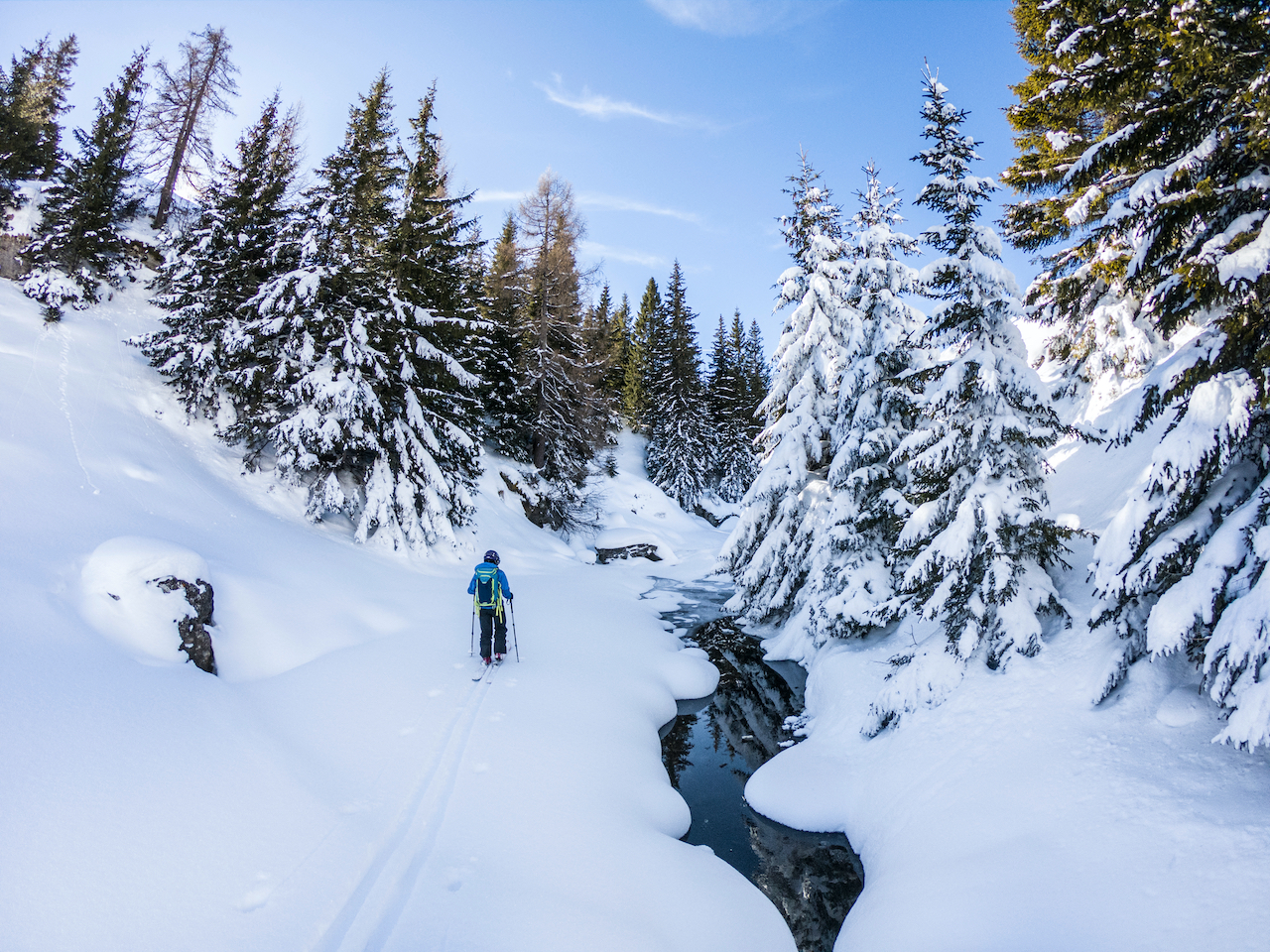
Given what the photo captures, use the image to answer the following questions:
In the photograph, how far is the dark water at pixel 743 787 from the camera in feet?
22.0

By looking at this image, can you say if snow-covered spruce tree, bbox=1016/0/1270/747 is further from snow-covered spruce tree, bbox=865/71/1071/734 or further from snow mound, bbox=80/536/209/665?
snow mound, bbox=80/536/209/665

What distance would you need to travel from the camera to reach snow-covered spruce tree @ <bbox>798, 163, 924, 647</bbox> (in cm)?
1248

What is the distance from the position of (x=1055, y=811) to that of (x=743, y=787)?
190 inches

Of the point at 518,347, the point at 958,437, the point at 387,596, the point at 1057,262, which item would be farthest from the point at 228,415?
the point at 1057,262

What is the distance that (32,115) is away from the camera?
89.1 feet

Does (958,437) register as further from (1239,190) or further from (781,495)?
(781,495)

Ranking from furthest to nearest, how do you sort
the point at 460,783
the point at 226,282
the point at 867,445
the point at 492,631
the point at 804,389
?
the point at 226,282 → the point at 804,389 → the point at 867,445 → the point at 492,631 → the point at 460,783

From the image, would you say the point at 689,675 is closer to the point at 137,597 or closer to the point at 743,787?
the point at 743,787

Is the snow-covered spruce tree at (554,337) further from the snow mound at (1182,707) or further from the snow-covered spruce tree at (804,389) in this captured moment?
the snow mound at (1182,707)

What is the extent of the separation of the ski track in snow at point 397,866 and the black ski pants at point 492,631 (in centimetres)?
289

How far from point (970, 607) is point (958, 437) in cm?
268

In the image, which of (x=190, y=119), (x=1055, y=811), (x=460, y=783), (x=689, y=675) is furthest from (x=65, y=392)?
(x=190, y=119)

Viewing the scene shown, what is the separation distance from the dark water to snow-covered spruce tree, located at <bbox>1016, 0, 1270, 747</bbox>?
4.26 m

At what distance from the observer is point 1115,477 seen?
430 inches
